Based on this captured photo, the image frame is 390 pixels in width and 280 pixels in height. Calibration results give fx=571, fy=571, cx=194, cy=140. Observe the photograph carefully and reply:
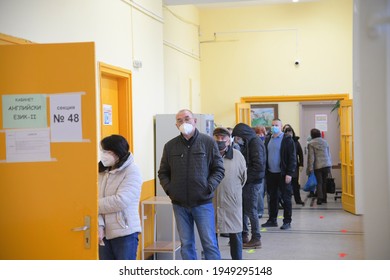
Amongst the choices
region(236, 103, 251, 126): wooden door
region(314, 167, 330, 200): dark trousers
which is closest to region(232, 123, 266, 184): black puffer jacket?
region(236, 103, 251, 126): wooden door

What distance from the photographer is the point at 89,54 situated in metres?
3.07

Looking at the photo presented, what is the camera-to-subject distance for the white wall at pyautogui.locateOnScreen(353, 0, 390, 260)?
5.78 ft

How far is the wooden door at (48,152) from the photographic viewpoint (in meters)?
3.08

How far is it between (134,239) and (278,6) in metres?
7.54

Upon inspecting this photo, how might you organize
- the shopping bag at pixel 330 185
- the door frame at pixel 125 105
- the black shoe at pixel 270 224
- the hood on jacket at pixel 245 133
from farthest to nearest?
1. the shopping bag at pixel 330 185
2. the black shoe at pixel 270 224
3. the hood on jacket at pixel 245 133
4. the door frame at pixel 125 105

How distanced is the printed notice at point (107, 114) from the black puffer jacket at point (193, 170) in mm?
1025

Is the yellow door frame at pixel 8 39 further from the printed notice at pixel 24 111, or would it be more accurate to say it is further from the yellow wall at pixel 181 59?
the yellow wall at pixel 181 59

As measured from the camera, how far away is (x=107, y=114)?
5.25 m

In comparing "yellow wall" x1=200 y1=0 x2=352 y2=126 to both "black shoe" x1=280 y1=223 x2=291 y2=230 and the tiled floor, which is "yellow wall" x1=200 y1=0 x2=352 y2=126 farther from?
"black shoe" x1=280 y1=223 x2=291 y2=230

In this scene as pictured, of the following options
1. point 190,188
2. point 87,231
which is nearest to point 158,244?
point 190,188

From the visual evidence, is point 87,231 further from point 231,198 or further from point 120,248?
point 231,198

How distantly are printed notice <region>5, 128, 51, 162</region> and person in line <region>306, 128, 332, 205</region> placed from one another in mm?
7135

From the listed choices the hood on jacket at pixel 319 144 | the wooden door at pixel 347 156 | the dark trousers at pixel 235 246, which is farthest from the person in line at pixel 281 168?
the dark trousers at pixel 235 246
